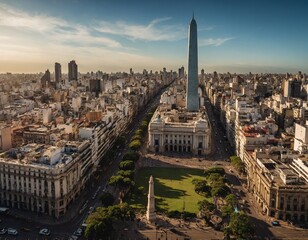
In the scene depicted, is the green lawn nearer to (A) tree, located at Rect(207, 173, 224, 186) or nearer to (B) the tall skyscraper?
(A) tree, located at Rect(207, 173, 224, 186)

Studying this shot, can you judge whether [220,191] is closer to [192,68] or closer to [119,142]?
[119,142]

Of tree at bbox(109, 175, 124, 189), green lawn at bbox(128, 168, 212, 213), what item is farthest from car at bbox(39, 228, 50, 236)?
tree at bbox(109, 175, 124, 189)

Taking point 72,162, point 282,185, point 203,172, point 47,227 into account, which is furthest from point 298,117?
point 47,227

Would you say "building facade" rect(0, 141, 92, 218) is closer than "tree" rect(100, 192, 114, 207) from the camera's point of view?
Yes

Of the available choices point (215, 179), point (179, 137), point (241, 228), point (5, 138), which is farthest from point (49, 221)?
point (179, 137)

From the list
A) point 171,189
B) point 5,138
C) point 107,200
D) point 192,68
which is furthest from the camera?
point 192,68

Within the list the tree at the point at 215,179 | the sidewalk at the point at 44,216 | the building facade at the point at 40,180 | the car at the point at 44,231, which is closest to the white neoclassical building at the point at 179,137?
the tree at the point at 215,179
